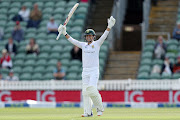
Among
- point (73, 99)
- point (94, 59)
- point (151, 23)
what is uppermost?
point (151, 23)

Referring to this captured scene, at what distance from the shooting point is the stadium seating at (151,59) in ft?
54.1

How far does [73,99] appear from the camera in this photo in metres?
16.4

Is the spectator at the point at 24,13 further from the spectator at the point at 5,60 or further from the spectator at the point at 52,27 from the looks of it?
the spectator at the point at 5,60

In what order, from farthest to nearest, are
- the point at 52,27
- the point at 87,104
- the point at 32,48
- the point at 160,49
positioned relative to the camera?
the point at 52,27
the point at 32,48
the point at 160,49
the point at 87,104

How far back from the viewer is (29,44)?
1869 centimetres

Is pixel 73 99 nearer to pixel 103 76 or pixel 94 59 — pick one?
pixel 103 76

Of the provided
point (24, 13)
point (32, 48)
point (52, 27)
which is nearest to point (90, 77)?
point (32, 48)

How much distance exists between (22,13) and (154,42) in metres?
5.16

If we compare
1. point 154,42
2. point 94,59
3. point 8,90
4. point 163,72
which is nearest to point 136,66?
point 154,42

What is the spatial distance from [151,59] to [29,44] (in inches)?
164

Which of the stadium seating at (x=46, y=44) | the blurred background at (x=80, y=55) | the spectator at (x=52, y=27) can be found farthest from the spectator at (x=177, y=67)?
the spectator at (x=52, y=27)

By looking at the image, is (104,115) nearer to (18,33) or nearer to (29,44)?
(29,44)

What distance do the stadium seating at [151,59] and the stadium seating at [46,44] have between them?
52.1 inches

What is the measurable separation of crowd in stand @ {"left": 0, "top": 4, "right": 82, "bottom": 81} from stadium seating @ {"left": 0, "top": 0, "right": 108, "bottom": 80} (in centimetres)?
17
